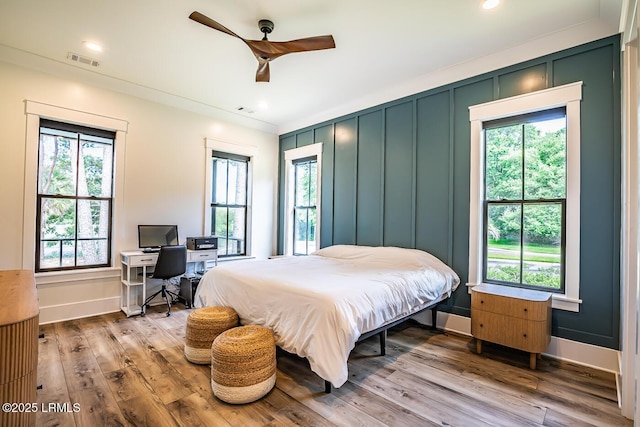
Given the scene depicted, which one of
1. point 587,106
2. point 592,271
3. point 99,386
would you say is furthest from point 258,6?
point 592,271

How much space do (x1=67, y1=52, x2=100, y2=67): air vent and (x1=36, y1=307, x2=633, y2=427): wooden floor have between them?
3.09 meters

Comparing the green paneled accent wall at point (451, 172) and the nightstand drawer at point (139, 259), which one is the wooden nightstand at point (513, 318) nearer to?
the green paneled accent wall at point (451, 172)

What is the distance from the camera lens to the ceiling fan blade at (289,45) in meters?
2.54

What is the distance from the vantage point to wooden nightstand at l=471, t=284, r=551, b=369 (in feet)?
8.24

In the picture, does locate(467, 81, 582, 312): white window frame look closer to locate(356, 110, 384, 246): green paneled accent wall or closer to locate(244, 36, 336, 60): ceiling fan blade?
locate(356, 110, 384, 246): green paneled accent wall

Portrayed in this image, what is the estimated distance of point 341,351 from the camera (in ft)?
6.55

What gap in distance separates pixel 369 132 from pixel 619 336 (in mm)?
3428

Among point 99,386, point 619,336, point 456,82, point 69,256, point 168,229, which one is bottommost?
point 99,386

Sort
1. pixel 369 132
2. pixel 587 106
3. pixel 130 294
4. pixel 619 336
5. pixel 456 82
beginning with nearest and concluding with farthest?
pixel 619 336, pixel 587 106, pixel 456 82, pixel 130 294, pixel 369 132

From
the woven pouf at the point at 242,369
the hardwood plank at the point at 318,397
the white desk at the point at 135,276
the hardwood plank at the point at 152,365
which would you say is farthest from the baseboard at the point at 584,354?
the white desk at the point at 135,276

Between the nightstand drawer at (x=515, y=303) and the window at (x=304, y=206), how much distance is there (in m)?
2.87

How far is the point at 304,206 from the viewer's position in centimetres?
549

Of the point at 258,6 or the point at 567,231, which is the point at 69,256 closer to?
the point at 258,6

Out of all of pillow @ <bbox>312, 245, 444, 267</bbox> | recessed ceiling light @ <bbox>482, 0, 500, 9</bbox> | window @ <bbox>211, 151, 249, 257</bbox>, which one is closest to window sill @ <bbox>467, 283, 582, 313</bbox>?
pillow @ <bbox>312, 245, 444, 267</bbox>
